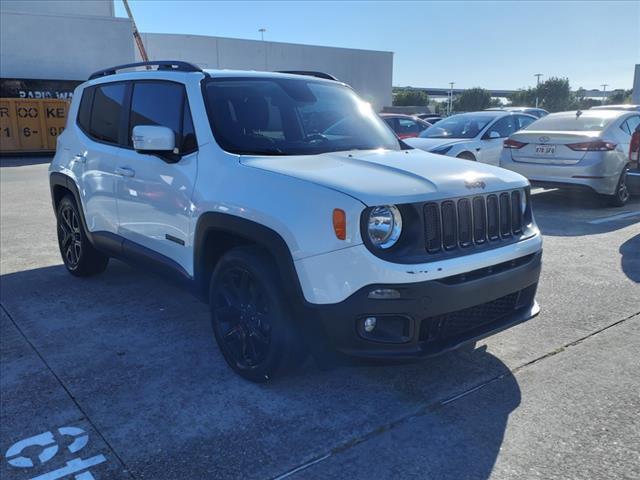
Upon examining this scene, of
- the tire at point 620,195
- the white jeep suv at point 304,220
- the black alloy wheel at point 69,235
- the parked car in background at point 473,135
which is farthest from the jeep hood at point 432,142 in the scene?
the black alloy wheel at point 69,235

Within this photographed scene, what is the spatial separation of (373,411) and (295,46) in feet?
138

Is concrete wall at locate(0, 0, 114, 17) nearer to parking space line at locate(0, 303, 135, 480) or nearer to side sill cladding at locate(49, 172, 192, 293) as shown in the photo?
side sill cladding at locate(49, 172, 192, 293)

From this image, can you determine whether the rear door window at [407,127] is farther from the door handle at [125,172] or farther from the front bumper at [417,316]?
the front bumper at [417,316]

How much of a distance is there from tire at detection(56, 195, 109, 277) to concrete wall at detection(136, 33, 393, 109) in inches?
1319

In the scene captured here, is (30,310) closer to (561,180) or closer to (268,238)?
(268,238)

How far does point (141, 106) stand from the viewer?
4539 mm

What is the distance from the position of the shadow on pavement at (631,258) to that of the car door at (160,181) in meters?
4.22

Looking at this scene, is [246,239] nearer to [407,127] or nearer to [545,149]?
[545,149]

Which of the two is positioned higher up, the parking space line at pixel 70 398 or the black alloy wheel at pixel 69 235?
the black alloy wheel at pixel 69 235

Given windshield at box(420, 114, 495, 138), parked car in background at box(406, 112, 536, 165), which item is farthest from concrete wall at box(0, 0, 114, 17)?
parked car in background at box(406, 112, 536, 165)

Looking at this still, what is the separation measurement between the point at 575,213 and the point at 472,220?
257 inches

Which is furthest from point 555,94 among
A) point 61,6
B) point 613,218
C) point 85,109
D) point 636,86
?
point 85,109

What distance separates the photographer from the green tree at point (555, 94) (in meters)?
57.2

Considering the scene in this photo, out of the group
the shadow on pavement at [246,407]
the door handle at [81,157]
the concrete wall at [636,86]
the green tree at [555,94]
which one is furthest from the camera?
the green tree at [555,94]
